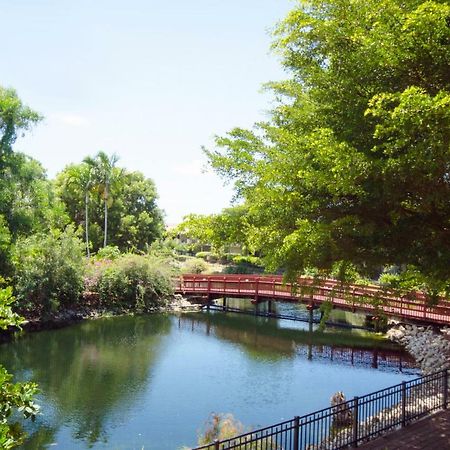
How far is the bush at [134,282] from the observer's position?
35.6m

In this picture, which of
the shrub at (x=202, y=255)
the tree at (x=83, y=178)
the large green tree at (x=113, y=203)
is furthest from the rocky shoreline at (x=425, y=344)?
the shrub at (x=202, y=255)

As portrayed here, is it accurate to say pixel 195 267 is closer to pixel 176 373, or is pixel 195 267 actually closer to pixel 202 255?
pixel 202 255

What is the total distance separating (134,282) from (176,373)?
1523 cm

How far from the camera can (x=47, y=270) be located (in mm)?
31031

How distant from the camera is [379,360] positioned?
24.4 metres

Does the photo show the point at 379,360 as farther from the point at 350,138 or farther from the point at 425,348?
the point at 350,138

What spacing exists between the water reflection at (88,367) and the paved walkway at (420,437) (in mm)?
7548

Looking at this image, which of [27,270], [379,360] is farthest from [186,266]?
[379,360]

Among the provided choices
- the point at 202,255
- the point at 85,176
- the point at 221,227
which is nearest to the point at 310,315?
the point at 221,227

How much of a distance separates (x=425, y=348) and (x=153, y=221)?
38468 millimetres

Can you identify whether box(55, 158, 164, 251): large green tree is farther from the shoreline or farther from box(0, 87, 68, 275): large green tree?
box(0, 87, 68, 275): large green tree

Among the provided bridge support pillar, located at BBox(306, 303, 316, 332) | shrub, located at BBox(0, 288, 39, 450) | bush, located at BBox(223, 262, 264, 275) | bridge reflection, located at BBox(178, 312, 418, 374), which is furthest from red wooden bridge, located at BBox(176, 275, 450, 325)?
shrub, located at BBox(0, 288, 39, 450)

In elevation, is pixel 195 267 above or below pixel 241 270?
above

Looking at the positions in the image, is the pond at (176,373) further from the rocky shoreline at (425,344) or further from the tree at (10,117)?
the tree at (10,117)
